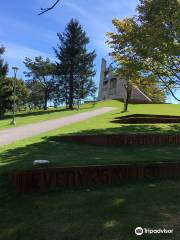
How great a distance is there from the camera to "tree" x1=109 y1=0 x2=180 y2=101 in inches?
659

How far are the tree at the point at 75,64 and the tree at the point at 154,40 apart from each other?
37.5m

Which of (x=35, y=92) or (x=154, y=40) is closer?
(x=154, y=40)

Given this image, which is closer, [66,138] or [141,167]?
[141,167]

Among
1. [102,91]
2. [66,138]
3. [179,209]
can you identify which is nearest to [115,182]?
[179,209]

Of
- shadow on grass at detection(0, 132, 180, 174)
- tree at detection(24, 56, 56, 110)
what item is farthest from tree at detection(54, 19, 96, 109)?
shadow on grass at detection(0, 132, 180, 174)

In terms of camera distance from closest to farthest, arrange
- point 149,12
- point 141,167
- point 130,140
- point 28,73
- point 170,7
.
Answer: point 141,167, point 130,140, point 170,7, point 149,12, point 28,73

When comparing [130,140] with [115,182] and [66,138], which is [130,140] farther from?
[115,182]

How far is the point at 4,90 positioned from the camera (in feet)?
167

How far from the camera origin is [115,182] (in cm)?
762

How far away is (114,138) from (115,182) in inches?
225

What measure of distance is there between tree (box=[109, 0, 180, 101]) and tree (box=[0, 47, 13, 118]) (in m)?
32.6

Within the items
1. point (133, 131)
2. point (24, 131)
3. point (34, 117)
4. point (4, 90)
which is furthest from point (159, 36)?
point (4, 90)

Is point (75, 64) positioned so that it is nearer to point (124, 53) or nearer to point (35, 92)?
point (35, 92)

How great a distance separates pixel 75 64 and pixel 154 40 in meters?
41.4
